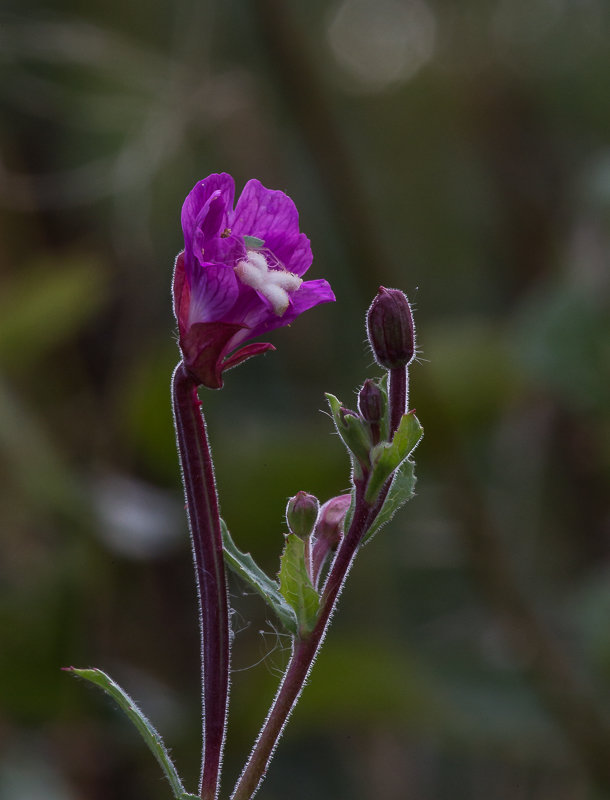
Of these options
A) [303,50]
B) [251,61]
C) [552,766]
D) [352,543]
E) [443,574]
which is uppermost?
[251,61]

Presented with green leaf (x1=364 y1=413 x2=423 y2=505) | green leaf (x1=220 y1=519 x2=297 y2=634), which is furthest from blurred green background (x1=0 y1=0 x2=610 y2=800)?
green leaf (x1=364 y1=413 x2=423 y2=505)

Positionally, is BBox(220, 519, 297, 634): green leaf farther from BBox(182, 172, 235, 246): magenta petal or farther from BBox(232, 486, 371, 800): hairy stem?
BBox(182, 172, 235, 246): magenta petal

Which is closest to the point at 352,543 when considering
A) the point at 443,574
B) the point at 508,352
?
→ the point at 508,352

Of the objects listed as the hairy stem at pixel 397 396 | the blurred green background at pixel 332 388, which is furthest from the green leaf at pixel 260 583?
the blurred green background at pixel 332 388

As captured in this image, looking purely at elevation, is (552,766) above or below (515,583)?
below

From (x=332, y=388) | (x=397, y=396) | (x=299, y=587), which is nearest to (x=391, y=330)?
(x=397, y=396)

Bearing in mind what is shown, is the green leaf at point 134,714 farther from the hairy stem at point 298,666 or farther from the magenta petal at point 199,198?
the magenta petal at point 199,198

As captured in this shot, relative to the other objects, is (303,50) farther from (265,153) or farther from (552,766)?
(552,766)
